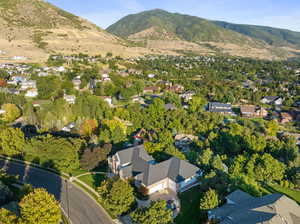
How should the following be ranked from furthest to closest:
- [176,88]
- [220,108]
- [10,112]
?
1. [176,88]
2. [220,108]
3. [10,112]

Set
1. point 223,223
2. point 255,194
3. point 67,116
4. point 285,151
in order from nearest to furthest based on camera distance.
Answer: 1. point 223,223
2. point 255,194
3. point 285,151
4. point 67,116

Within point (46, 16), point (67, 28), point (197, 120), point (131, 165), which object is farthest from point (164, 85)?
point (46, 16)

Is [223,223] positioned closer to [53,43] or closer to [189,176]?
[189,176]

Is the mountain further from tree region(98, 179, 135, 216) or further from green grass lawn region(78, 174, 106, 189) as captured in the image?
tree region(98, 179, 135, 216)

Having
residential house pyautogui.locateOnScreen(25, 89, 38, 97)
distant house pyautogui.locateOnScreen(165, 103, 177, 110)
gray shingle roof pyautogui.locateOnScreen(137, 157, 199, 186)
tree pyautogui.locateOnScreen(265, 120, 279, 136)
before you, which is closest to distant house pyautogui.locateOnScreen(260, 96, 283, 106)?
tree pyautogui.locateOnScreen(265, 120, 279, 136)

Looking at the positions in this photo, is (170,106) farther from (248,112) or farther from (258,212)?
(258,212)

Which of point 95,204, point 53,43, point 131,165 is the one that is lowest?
point 95,204

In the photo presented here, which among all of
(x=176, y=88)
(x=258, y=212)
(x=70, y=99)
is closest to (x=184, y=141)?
(x=258, y=212)
